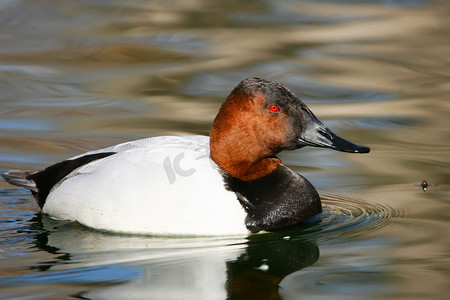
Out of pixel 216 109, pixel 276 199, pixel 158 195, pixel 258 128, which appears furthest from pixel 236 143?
pixel 216 109

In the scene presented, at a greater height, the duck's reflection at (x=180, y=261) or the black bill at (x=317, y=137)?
the black bill at (x=317, y=137)

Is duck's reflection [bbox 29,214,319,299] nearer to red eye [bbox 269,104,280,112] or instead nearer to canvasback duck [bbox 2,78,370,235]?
canvasback duck [bbox 2,78,370,235]

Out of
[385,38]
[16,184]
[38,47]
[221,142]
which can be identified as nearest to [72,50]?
[38,47]

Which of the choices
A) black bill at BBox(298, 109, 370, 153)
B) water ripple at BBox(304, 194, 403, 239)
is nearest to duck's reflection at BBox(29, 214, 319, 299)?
water ripple at BBox(304, 194, 403, 239)

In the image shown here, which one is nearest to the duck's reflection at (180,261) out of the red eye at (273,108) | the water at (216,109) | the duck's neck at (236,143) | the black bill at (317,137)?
the water at (216,109)

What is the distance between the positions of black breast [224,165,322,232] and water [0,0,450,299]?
10 cm

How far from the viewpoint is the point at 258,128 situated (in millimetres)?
5645

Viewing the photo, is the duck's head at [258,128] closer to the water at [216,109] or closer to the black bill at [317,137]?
the black bill at [317,137]

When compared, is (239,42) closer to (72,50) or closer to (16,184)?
(72,50)

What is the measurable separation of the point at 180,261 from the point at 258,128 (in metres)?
1.08

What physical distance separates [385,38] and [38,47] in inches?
178

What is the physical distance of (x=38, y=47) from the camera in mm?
11164

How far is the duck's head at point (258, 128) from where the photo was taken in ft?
18.4

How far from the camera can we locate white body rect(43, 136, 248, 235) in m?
5.42
